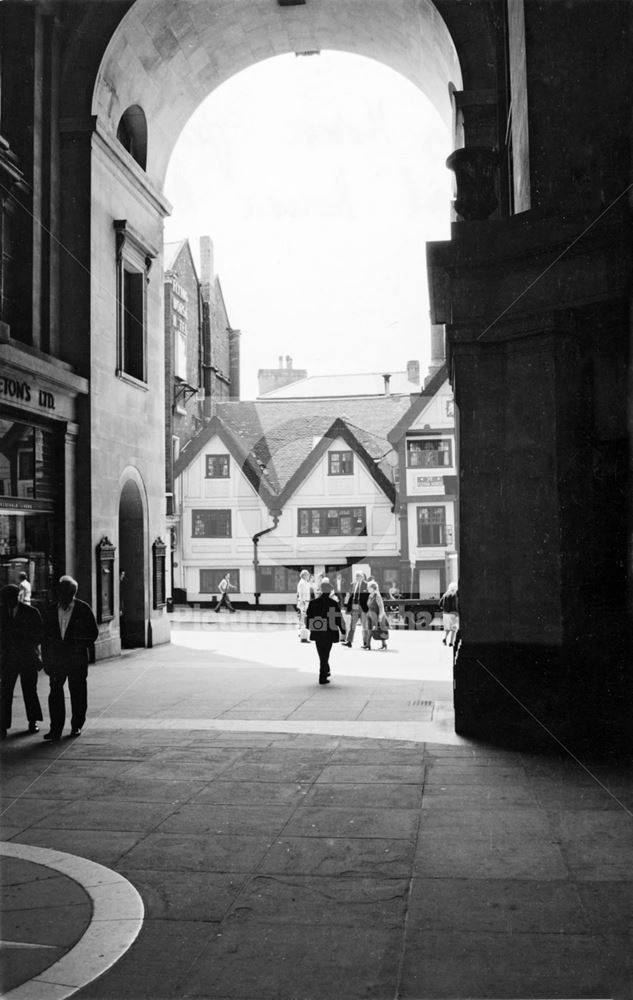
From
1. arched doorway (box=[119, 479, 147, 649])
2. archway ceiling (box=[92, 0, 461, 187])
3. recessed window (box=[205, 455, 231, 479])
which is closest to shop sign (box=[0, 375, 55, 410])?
arched doorway (box=[119, 479, 147, 649])

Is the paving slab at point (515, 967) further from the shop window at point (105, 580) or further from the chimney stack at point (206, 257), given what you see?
the chimney stack at point (206, 257)

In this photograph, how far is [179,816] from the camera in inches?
249

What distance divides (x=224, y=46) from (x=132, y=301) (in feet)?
21.4

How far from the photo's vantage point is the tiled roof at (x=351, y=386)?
4869cm

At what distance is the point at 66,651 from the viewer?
9.45 meters

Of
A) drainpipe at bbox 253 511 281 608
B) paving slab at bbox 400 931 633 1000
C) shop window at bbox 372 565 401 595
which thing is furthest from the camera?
shop window at bbox 372 565 401 595

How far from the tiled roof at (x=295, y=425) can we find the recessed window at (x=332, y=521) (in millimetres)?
1937

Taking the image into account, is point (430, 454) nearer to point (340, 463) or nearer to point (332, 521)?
point (340, 463)

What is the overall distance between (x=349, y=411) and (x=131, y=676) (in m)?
31.4

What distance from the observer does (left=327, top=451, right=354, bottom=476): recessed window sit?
42.2 meters

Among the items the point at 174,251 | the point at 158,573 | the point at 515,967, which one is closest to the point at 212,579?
the point at 174,251

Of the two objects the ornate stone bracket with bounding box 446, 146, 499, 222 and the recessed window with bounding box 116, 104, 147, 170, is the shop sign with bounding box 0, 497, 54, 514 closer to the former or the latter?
the recessed window with bounding box 116, 104, 147, 170

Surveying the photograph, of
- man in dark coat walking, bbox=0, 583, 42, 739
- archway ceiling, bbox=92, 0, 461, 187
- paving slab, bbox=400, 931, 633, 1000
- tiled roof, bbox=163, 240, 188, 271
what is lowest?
paving slab, bbox=400, 931, 633, 1000

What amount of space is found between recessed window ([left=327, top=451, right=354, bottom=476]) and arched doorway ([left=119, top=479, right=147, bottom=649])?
2209 cm
